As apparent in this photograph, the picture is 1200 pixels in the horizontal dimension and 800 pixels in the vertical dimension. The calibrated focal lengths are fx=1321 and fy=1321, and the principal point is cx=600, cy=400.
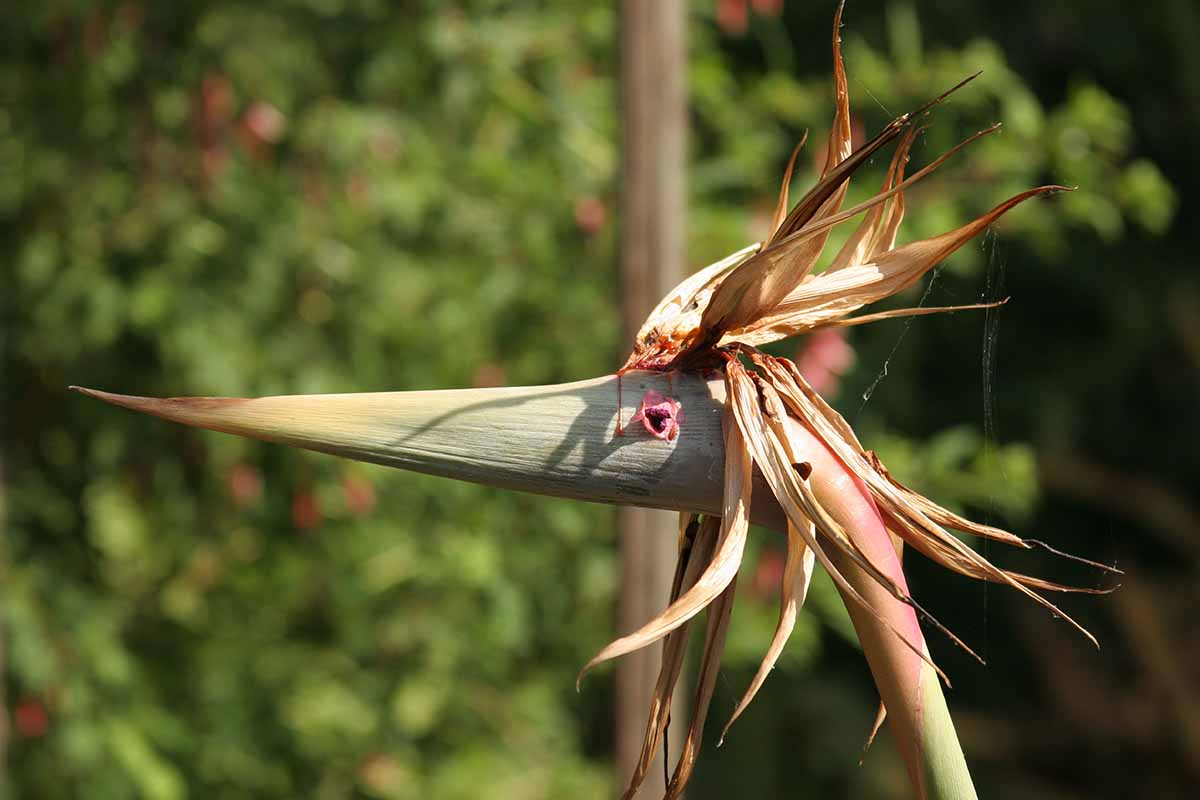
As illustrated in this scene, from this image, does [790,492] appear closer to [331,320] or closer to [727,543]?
[727,543]

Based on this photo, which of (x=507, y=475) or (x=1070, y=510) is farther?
(x=1070, y=510)

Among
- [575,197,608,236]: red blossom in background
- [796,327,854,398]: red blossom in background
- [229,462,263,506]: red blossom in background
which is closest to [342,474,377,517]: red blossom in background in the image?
[229,462,263,506]: red blossom in background

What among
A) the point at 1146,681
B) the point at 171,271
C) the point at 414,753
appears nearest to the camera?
the point at 171,271

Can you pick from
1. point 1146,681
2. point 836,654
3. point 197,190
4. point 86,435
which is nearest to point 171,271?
point 197,190

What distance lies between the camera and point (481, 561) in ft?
6.53

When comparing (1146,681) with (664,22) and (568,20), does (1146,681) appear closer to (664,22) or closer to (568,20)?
(568,20)

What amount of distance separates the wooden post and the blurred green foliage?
0.42m

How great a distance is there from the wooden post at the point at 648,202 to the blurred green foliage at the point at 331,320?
42 centimetres

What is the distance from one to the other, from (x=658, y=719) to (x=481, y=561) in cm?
146

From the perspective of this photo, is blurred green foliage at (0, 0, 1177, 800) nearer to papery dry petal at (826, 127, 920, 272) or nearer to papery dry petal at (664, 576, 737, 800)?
papery dry petal at (826, 127, 920, 272)

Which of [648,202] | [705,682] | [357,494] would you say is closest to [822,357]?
[648,202]

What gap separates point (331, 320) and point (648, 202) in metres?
0.82

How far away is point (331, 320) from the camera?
2070mm

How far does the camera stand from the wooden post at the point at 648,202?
1396mm
